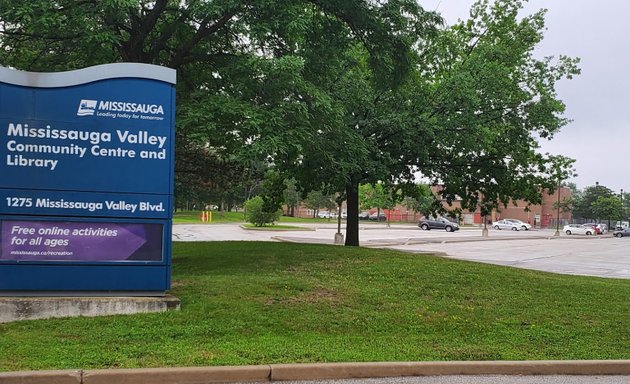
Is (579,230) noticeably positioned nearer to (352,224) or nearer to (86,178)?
(352,224)

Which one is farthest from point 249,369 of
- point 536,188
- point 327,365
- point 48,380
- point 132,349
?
point 536,188

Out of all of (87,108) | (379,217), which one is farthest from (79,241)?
(379,217)

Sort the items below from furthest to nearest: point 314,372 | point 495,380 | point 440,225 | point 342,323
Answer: point 440,225
point 342,323
point 495,380
point 314,372

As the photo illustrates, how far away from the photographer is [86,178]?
752 cm

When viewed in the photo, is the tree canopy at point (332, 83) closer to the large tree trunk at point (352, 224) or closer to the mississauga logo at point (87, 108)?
the large tree trunk at point (352, 224)

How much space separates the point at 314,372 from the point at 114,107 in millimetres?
4592

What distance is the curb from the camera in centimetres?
497

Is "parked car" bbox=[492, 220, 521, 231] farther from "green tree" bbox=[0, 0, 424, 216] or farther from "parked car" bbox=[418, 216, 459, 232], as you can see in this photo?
"green tree" bbox=[0, 0, 424, 216]

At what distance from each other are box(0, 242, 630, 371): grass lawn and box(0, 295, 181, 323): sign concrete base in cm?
23

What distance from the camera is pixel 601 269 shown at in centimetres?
2080

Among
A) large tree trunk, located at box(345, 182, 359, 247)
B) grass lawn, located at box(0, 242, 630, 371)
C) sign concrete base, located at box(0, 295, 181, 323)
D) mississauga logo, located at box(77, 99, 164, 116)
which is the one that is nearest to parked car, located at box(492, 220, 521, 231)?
large tree trunk, located at box(345, 182, 359, 247)

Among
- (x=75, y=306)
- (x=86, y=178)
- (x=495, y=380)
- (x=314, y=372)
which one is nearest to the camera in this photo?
(x=314, y=372)

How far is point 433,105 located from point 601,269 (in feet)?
30.6

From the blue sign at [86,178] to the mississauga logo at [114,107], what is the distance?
0.04ft
